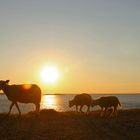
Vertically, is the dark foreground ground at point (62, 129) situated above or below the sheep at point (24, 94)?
below

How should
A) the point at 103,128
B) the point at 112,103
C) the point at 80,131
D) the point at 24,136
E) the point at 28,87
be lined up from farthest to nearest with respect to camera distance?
the point at 112,103 → the point at 28,87 → the point at 103,128 → the point at 80,131 → the point at 24,136

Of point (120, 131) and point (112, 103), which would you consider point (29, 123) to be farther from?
point (112, 103)

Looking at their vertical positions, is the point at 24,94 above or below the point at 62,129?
above

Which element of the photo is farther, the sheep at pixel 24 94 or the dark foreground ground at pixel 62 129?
the sheep at pixel 24 94

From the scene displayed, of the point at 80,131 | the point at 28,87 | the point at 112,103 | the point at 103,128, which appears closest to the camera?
the point at 80,131

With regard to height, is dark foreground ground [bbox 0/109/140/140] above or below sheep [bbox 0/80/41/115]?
below

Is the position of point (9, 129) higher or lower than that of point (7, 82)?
lower

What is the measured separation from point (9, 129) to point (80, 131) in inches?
156

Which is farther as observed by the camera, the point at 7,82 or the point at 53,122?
the point at 7,82

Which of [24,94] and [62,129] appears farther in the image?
[24,94]

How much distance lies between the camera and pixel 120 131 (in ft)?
76.3

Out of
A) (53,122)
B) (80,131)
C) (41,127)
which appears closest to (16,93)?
(53,122)

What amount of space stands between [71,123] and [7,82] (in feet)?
24.8

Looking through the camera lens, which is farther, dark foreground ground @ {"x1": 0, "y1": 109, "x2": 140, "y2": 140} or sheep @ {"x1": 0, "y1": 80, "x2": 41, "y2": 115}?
sheep @ {"x1": 0, "y1": 80, "x2": 41, "y2": 115}
